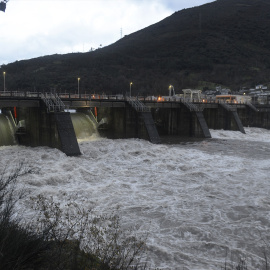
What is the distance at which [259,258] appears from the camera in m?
9.52

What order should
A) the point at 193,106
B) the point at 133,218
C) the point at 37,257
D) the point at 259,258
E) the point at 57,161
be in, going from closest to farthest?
1. the point at 37,257
2. the point at 259,258
3. the point at 133,218
4. the point at 57,161
5. the point at 193,106

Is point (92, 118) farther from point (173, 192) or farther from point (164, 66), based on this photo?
point (164, 66)

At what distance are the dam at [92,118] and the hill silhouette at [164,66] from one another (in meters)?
59.8

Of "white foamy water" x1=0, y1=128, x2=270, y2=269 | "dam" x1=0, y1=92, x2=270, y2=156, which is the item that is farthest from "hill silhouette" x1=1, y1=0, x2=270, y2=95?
"white foamy water" x1=0, y1=128, x2=270, y2=269

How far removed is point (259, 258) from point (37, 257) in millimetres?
7346

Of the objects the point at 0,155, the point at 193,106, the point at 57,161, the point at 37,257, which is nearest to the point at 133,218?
the point at 37,257

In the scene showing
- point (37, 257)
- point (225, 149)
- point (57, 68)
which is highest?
point (57, 68)

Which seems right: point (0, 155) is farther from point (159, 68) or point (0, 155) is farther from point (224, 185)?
point (159, 68)

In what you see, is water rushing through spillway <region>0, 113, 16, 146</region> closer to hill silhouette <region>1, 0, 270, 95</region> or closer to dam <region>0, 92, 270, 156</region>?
dam <region>0, 92, 270, 156</region>

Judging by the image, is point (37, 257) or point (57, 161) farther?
point (57, 161)

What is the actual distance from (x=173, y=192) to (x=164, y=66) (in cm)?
14336

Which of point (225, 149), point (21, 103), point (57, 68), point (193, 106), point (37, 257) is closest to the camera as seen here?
point (37, 257)

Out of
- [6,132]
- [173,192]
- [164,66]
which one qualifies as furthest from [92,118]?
[164,66]

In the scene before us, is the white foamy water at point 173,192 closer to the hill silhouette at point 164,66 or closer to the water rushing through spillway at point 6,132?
the water rushing through spillway at point 6,132
